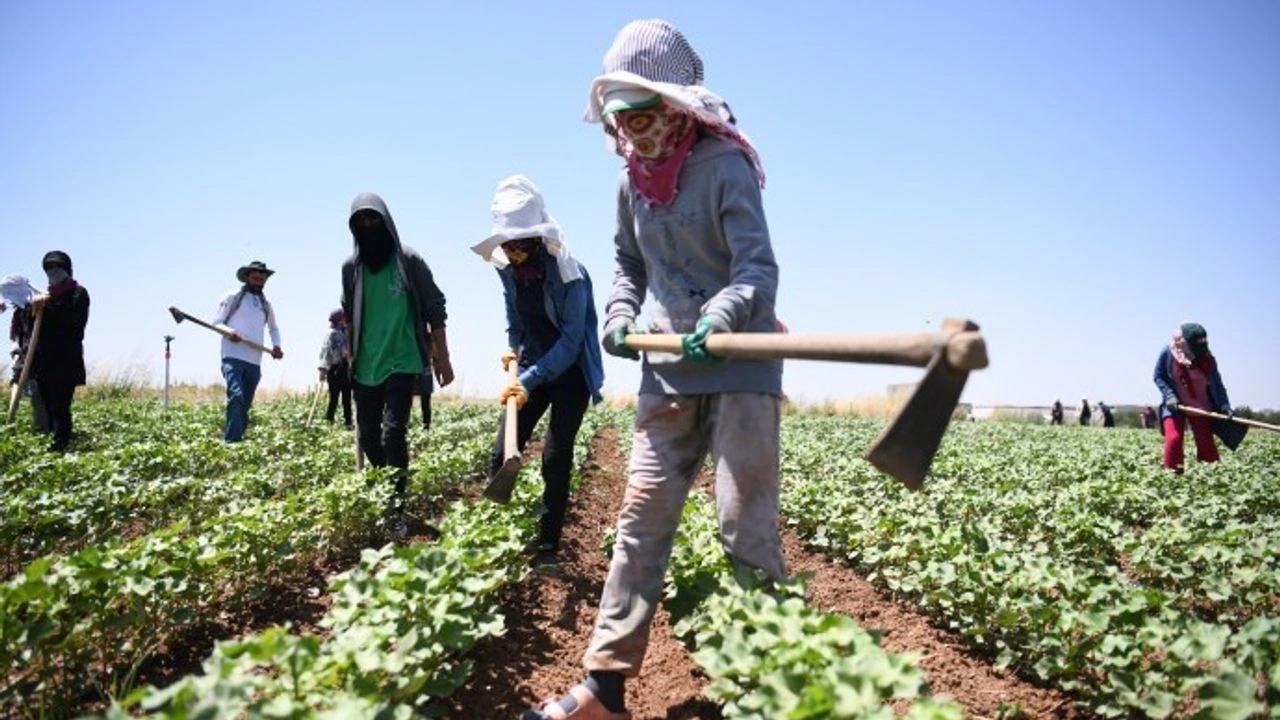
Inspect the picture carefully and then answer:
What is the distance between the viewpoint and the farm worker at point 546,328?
3.98 metres

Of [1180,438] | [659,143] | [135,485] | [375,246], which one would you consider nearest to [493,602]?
[659,143]

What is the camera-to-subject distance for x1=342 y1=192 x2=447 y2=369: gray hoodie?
478 cm

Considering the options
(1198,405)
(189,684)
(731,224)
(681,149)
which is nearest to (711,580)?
(731,224)

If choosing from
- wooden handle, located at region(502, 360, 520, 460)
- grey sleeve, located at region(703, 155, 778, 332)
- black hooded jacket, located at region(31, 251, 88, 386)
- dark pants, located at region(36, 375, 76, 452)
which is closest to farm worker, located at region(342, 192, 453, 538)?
wooden handle, located at region(502, 360, 520, 460)

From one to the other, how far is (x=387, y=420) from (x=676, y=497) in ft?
9.34

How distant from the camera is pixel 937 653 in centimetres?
320

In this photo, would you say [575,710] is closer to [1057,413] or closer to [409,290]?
[409,290]

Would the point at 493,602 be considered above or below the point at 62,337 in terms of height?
below

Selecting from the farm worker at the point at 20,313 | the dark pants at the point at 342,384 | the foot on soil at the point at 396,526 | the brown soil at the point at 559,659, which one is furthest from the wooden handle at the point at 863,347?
the dark pants at the point at 342,384

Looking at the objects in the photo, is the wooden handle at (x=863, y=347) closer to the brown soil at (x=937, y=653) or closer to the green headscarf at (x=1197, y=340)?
the brown soil at (x=937, y=653)

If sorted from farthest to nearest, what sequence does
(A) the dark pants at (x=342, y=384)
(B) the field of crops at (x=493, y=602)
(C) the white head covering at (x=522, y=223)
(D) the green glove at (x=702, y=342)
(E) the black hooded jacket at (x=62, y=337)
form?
1. (A) the dark pants at (x=342, y=384)
2. (E) the black hooded jacket at (x=62, y=337)
3. (C) the white head covering at (x=522, y=223)
4. (D) the green glove at (x=702, y=342)
5. (B) the field of crops at (x=493, y=602)

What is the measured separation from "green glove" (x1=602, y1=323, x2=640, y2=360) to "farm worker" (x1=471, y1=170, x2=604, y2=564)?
3.79 ft

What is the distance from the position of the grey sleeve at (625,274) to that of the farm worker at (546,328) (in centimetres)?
110

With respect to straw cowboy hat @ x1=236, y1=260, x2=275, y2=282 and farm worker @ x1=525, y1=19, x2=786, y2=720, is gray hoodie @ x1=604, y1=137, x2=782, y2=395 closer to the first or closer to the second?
farm worker @ x1=525, y1=19, x2=786, y2=720
